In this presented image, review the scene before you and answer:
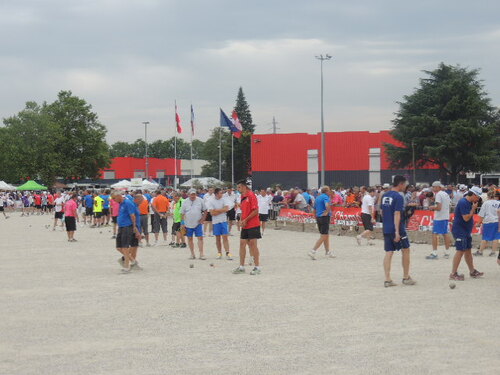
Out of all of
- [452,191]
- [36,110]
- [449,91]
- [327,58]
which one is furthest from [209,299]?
[36,110]

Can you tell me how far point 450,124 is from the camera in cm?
6353

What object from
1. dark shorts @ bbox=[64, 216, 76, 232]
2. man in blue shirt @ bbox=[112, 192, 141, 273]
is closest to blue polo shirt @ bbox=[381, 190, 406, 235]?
man in blue shirt @ bbox=[112, 192, 141, 273]

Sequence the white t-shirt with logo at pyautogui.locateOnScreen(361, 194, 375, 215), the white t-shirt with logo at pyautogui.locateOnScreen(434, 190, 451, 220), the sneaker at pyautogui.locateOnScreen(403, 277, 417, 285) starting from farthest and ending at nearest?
the white t-shirt with logo at pyautogui.locateOnScreen(361, 194, 375, 215) → the white t-shirt with logo at pyautogui.locateOnScreen(434, 190, 451, 220) → the sneaker at pyautogui.locateOnScreen(403, 277, 417, 285)

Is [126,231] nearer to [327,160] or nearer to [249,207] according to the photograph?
[249,207]

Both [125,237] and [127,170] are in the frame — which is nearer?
[125,237]

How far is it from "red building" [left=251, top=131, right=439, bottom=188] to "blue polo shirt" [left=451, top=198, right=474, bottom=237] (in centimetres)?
6051

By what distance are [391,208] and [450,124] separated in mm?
53575

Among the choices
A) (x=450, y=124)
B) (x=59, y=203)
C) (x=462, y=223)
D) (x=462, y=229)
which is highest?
(x=450, y=124)

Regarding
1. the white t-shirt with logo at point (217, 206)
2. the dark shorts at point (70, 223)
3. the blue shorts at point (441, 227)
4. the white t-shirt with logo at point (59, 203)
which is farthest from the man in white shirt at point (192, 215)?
the white t-shirt with logo at point (59, 203)

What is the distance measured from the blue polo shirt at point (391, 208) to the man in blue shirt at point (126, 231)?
17.7 ft

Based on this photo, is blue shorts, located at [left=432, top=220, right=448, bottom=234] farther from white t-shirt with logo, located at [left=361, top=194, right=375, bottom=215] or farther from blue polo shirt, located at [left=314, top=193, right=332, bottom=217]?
white t-shirt with logo, located at [left=361, top=194, right=375, bottom=215]

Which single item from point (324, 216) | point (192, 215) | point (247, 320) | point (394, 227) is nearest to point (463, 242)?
point (394, 227)

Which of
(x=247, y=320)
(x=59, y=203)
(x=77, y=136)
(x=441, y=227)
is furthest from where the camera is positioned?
(x=77, y=136)

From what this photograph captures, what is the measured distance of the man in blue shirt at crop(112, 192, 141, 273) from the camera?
15141 mm
